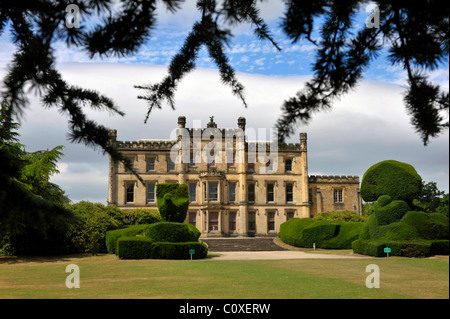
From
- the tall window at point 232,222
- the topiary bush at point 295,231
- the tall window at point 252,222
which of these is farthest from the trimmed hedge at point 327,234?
the tall window at point 252,222

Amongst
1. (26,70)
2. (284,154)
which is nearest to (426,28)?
(26,70)

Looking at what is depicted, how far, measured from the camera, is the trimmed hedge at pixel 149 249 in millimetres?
19312

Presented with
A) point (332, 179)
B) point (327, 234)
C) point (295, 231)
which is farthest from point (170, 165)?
point (327, 234)

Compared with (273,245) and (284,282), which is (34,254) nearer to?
(273,245)

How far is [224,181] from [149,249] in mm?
22152

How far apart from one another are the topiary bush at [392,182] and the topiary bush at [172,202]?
9.49 m

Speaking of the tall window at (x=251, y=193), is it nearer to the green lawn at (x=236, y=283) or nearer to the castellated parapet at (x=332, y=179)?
the castellated parapet at (x=332, y=179)

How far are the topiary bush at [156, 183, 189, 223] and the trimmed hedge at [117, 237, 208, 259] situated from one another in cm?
202

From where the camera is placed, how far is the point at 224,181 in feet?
135

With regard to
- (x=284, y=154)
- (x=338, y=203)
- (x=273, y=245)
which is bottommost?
(x=273, y=245)

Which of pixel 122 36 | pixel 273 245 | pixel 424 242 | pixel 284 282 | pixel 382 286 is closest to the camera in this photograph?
pixel 122 36

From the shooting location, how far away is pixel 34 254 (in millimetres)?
23516

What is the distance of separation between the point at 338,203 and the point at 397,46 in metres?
43.7

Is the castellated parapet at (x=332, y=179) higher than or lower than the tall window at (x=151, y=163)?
lower
